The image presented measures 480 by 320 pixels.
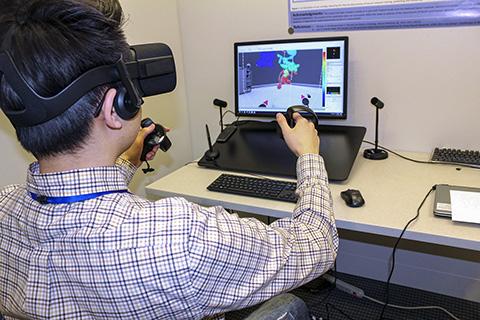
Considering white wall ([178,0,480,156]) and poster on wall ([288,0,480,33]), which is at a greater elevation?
poster on wall ([288,0,480,33])

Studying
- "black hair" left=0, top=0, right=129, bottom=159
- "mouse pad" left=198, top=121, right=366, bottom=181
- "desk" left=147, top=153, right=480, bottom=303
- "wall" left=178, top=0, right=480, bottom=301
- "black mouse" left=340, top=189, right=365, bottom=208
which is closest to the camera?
"black hair" left=0, top=0, right=129, bottom=159

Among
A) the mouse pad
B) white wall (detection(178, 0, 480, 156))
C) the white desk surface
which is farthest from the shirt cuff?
white wall (detection(178, 0, 480, 156))

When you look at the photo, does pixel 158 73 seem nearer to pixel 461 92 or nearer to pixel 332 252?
pixel 332 252

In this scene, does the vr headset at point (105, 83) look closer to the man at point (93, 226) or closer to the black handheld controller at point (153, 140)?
the man at point (93, 226)

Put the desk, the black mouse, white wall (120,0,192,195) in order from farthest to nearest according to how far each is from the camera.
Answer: white wall (120,0,192,195), the black mouse, the desk

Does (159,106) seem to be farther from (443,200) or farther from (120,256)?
(120,256)

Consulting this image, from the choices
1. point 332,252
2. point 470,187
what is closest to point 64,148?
point 332,252

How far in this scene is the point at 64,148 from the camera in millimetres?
659

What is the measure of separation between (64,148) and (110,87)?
0.42 feet

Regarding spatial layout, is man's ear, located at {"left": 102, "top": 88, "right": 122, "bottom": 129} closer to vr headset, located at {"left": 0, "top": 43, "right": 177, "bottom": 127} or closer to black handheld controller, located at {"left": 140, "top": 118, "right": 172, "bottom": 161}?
vr headset, located at {"left": 0, "top": 43, "right": 177, "bottom": 127}

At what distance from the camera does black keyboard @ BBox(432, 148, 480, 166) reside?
4.73 ft

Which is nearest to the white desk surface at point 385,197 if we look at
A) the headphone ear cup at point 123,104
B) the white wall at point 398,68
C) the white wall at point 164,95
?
the white wall at point 398,68

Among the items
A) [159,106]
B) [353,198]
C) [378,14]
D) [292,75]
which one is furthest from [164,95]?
[353,198]

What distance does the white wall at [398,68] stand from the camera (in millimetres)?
1512
